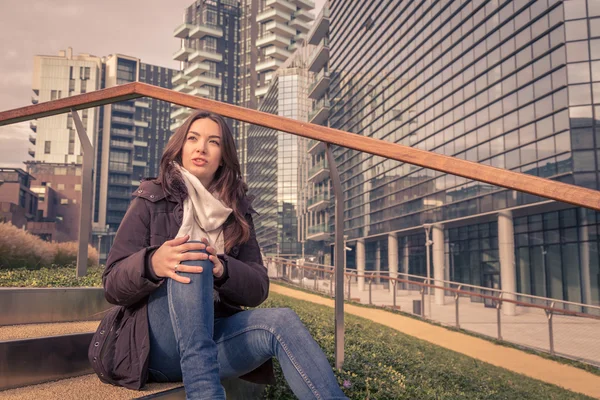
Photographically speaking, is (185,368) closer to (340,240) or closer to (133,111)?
(340,240)

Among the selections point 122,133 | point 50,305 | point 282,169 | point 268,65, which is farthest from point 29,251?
point 268,65

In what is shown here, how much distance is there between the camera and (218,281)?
1927mm

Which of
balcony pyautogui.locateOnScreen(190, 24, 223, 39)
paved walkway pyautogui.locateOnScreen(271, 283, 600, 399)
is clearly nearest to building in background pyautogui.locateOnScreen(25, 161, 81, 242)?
paved walkway pyautogui.locateOnScreen(271, 283, 600, 399)

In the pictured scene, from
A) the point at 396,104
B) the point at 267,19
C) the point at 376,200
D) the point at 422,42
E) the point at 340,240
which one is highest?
the point at 267,19

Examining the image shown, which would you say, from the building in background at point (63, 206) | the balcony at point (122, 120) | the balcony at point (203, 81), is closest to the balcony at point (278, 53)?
the balcony at point (203, 81)

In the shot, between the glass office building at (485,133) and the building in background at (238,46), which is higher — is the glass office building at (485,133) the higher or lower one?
the lower one

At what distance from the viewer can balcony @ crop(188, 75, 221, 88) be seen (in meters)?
85.8

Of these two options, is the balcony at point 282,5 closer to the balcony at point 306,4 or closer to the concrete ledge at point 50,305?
the balcony at point 306,4

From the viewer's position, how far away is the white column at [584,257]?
18.8m

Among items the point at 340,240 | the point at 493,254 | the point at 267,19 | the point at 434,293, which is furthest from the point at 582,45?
the point at 267,19

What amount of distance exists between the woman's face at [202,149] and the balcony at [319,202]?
3455 cm

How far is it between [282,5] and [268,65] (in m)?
10.8

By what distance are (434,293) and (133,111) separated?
67932 millimetres

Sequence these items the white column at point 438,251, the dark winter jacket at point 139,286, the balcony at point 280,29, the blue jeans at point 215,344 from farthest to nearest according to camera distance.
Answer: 1. the balcony at point 280,29
2. the white column at point 438,251
3. the dark winter jacket at point 139,286
4. the blue jeans at point 215,344
